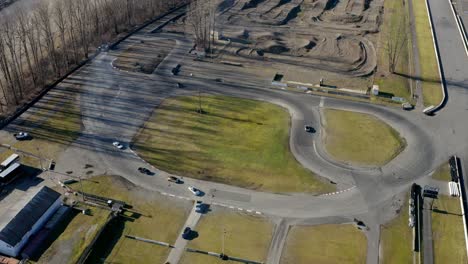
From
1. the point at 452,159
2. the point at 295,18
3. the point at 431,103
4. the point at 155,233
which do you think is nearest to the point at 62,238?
the point at 155,233

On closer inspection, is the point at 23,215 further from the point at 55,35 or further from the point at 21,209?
the point at 55,35

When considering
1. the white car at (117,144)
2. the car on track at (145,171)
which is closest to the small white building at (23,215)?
the car on track at (145,171)

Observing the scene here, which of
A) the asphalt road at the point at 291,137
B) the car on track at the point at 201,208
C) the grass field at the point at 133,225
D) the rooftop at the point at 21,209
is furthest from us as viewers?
the asphalt road at the point at 291,137

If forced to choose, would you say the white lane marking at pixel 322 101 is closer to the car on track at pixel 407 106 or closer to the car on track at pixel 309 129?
the car on track at pixel 309 129

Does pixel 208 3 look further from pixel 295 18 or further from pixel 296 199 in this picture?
pixel 296 199

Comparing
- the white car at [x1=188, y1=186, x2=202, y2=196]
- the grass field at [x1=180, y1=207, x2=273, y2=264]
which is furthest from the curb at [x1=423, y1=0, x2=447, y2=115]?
the white car at [x1=188, y1=186, x2=202, y2=196]

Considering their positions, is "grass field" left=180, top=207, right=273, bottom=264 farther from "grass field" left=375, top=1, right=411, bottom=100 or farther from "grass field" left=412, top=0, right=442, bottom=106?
"grass field" left=412, top=0, right=442, bottom=106
